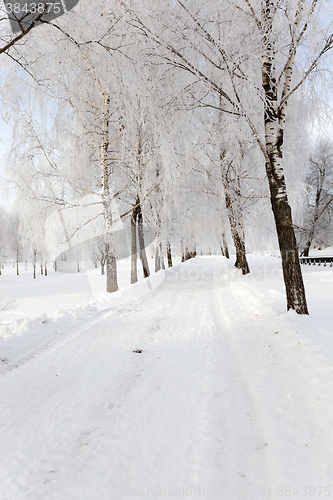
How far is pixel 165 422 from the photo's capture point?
227 cm

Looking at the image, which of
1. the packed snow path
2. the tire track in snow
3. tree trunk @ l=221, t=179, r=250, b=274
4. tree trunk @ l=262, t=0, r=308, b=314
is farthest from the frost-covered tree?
the tire track in snow

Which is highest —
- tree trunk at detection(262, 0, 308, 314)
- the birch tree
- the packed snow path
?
the birch tree

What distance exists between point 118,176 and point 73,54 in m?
4.25

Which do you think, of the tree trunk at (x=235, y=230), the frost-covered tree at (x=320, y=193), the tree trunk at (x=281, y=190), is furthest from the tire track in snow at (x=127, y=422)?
the frost-covered tree at (x=320, y=193)

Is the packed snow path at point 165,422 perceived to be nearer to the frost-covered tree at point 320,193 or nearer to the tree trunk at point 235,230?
the tree trunk at point 235,230

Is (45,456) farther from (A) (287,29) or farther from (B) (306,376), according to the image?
(A) (287,29)

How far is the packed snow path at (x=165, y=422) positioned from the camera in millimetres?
1697

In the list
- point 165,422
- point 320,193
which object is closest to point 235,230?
point 165,422

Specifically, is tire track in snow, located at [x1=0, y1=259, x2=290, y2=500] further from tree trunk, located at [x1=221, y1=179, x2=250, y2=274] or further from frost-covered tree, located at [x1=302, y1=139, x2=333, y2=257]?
frost-covered tree, located at [x1=302, y1=139, x2=333, y2=257]

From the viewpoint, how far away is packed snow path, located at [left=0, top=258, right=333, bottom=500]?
5.57ft

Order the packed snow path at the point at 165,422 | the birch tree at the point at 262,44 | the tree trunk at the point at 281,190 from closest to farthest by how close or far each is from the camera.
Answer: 1. the packed snow path at the point at 165,422
2. the birch tree at the point at 262,44
3. the tree trunk at the point at 281,190

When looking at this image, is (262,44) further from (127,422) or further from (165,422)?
(127,422)

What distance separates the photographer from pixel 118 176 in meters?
10.4

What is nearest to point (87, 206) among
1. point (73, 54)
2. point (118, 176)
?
point (118, 176)
